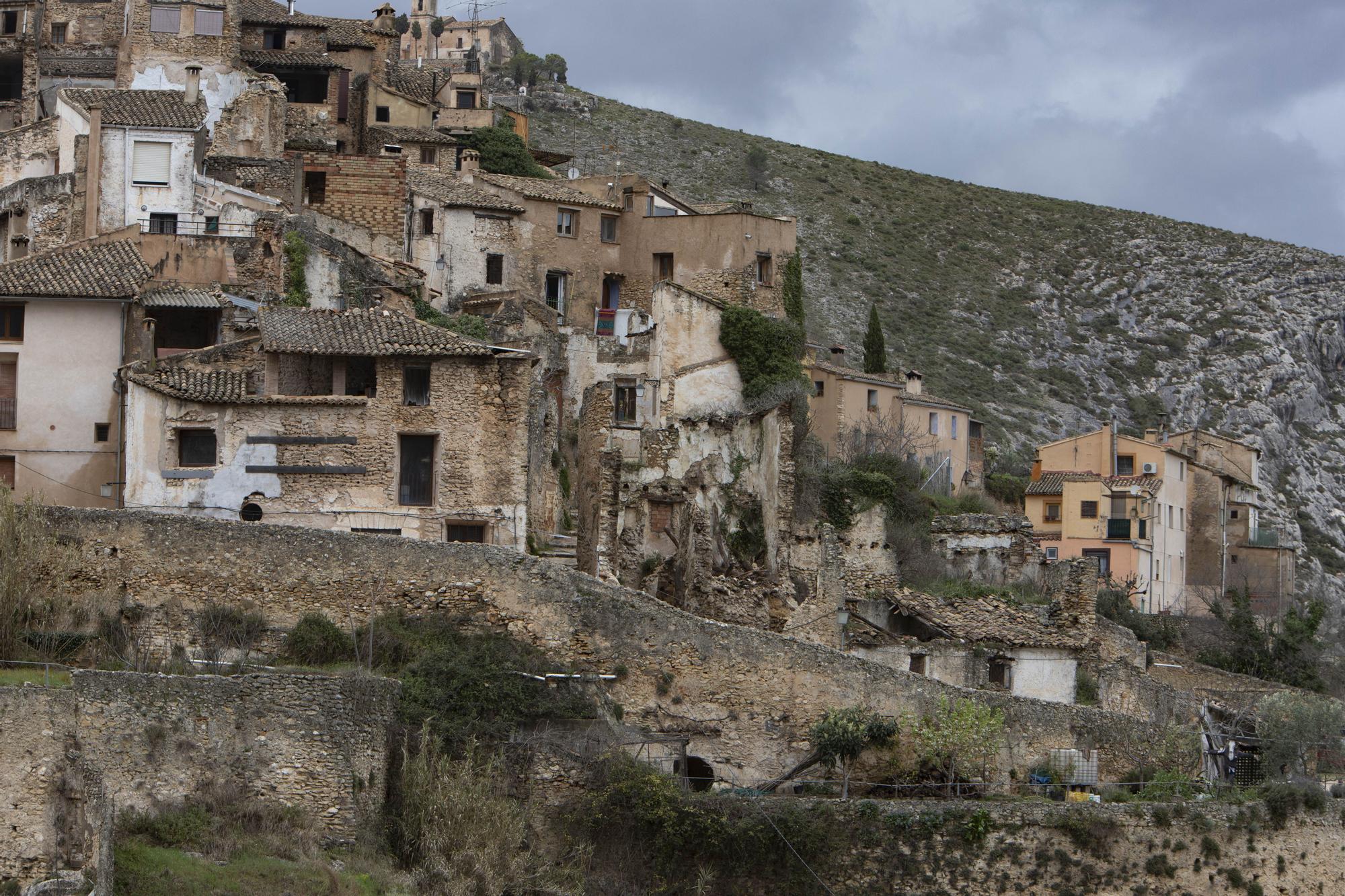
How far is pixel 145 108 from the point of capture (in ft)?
181

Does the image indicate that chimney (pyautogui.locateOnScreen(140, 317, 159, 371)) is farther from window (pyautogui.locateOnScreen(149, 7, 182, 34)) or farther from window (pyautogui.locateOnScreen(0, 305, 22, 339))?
window (pyautogui.locateOnScreen(149, 7, 182, 34))

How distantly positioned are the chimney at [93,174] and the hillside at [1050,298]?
135 feet

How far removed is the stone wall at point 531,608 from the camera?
3872 centimetres

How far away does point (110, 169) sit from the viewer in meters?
53.8

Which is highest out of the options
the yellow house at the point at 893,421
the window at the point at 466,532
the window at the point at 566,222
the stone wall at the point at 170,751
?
the window at the point at 566,222

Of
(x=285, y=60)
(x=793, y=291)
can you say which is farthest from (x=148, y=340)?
(x=285, y=60)

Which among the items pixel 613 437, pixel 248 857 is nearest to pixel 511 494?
pixel 613 437

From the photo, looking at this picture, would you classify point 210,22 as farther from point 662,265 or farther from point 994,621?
point 994,621

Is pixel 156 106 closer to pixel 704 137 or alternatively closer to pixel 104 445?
pixel 104 445

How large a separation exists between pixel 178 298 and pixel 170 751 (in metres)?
18.1

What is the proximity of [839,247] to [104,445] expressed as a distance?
67025mm

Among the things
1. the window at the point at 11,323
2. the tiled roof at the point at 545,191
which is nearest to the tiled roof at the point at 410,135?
the tiled roof at the point at 545,191

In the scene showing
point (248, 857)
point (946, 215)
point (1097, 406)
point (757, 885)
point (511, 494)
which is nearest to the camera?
point (248, 857)

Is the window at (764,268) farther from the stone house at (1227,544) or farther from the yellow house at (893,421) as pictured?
the stone house at (1227,544)
